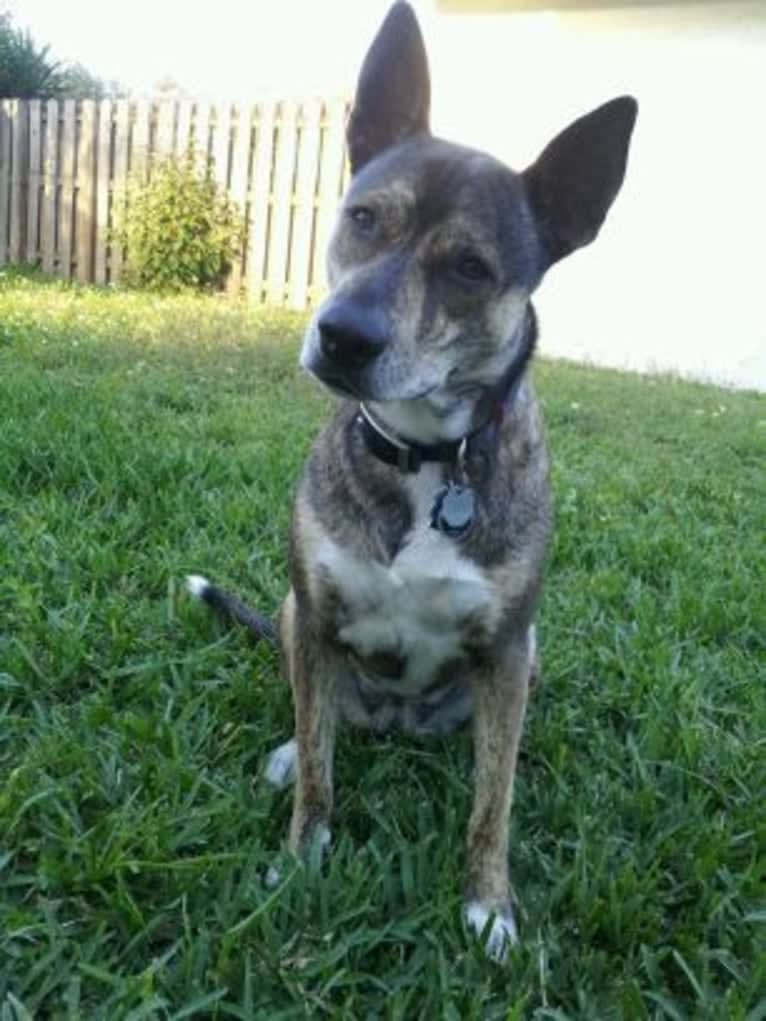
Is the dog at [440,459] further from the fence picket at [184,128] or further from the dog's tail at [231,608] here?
the fence picket at [184,128]

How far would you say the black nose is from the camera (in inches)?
80.9

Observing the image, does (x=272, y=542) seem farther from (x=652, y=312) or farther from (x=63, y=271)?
(x=63, y=271)

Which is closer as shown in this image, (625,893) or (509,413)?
(625,893)

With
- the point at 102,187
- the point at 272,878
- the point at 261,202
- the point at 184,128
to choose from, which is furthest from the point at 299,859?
the point at 102,187

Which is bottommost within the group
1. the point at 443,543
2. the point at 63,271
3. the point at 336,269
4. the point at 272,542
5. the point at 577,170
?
the point at 63,271

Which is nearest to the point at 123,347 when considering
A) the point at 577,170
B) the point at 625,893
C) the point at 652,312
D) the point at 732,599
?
the point at 732,599

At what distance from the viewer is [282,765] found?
2645 millimetres

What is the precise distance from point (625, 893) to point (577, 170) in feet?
5.43

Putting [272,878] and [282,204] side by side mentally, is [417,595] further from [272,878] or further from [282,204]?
[282,204]

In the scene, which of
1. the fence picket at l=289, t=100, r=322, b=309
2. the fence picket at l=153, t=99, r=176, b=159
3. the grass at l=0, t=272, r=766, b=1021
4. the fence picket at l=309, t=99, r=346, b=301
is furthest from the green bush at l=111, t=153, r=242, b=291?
the grass at l=0, t=272, r=766, b=1021

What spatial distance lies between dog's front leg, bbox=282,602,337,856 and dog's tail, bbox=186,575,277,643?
550mm

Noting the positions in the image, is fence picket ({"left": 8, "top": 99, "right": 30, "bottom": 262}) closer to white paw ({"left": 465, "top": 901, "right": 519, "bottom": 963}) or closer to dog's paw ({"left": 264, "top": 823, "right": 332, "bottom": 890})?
dog's paw ({"left": 264, "top": 823, "right": 332, "bottom": 890})

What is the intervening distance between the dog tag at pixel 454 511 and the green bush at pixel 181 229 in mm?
9323

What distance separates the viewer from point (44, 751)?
2420 millimetres
